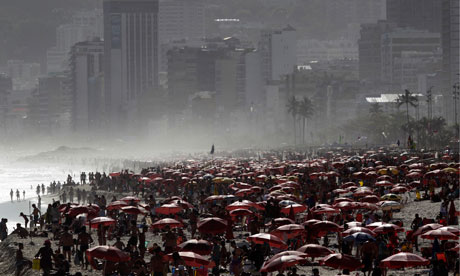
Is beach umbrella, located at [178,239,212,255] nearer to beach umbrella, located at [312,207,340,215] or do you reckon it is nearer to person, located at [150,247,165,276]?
person, located at [150,247,165,276]

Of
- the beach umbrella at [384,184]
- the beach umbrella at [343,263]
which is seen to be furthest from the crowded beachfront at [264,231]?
the beach umbrella at [384,184]

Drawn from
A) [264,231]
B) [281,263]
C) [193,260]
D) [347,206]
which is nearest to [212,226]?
[193,260]

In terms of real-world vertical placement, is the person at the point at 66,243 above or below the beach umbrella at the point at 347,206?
below

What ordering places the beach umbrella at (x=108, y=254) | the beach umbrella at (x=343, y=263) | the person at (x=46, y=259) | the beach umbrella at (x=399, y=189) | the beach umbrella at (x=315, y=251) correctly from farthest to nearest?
1. the beach umbrella at (x=399, y=189)
2. the person at (x=46, y=259)
3. the beach umbrella at (x=108, y=254)
4. the beach umbrella at (x=315, y=251)
5. the beach umbrella at (x=343, y=263)

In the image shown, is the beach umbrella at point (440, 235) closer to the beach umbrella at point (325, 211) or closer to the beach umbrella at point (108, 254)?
the beach umbrella at point (325, 211)

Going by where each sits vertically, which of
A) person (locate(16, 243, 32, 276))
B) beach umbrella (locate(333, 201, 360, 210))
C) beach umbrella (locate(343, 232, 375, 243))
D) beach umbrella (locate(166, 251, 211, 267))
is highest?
beach umbrella (locate(333, 201, 360, 210))

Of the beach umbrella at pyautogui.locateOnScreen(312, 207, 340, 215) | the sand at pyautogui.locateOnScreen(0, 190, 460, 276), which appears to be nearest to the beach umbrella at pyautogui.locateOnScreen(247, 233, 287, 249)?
the sand at pyautogui.locateOnScreen(0, 190, 460, 276)

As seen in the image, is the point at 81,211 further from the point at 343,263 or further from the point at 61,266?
the point at 343,263

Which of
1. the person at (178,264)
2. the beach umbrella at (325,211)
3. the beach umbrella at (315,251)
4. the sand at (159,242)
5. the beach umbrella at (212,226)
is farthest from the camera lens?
the beach umbrella at (325,211)
